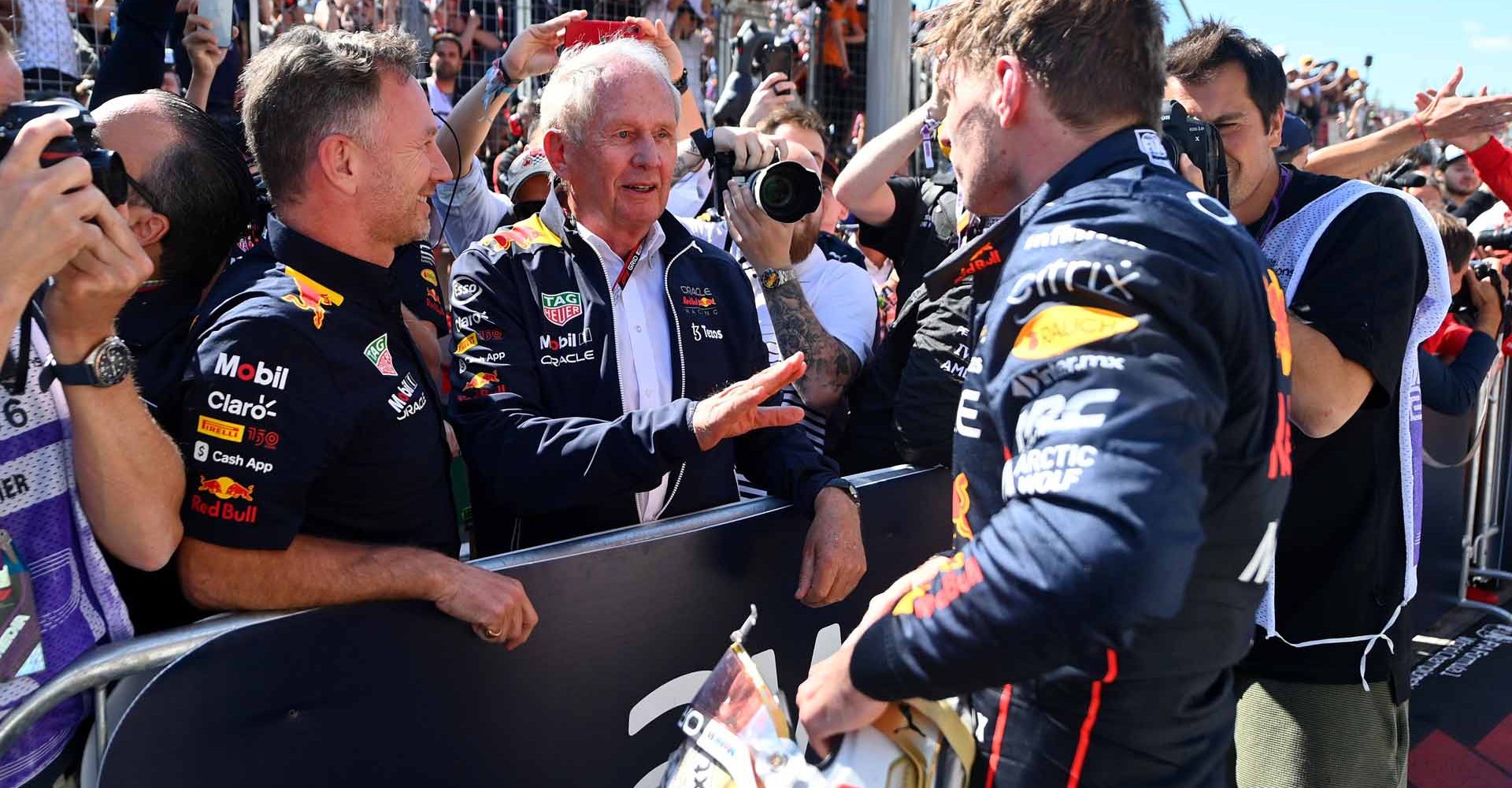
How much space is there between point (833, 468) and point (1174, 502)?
144 cm

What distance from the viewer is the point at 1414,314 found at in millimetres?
2221

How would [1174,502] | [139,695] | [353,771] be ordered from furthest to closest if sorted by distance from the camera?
[353,771], [139,695], [1174,502]

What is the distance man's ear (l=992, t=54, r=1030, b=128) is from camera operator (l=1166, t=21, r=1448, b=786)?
92cm

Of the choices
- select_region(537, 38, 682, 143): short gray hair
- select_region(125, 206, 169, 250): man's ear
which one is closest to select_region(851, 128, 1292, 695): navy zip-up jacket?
select_region(537, 38, 682, 143): short gray hair

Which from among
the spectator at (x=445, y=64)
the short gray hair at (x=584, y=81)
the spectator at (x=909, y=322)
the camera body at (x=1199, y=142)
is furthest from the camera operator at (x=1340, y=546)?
the spectator at (x=445, y=64)

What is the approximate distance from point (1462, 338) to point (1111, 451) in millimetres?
4229

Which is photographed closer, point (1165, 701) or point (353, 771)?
point (1165, 701)

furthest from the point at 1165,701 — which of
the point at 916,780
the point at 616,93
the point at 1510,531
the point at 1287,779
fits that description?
the point at 1510,531

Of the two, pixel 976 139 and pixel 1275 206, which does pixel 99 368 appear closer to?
pixel 976 139

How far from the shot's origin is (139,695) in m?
1.65

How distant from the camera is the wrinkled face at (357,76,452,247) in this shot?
210cm

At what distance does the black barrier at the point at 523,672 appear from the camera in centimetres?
176

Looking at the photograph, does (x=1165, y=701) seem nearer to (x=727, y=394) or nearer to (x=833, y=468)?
(x=727, y=394)

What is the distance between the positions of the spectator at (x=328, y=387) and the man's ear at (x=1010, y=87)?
Answer: 3.79 feet
